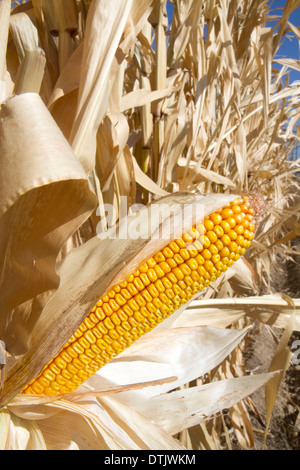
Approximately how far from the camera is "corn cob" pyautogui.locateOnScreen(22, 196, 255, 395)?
0.60 m

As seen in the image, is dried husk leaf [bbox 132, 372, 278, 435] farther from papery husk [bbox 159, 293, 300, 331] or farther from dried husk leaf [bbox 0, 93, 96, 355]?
dried husk leaf [bbox 0, 93, 96, 355]

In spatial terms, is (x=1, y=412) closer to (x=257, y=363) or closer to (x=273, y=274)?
(x=257, y=363)

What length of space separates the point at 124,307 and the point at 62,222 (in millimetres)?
247

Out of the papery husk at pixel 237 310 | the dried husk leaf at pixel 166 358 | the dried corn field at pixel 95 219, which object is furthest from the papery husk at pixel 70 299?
the papery husk at pixel 237 310

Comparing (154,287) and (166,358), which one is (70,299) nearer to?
(154,287)

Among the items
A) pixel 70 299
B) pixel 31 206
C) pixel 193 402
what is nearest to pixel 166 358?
pixel 193 402

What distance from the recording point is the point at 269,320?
909 millimetres

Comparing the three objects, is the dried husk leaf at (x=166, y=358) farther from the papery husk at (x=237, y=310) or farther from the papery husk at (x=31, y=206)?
the papery husk at (x=31, y=206)

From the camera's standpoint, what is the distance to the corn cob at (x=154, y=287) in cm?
60

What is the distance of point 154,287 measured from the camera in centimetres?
61

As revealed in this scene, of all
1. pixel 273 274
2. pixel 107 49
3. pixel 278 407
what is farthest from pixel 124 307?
pixel 273 274
